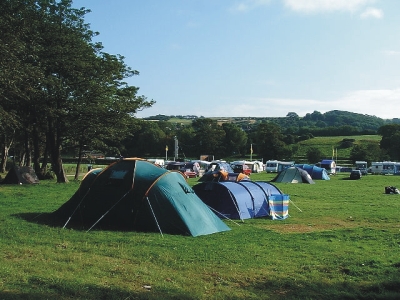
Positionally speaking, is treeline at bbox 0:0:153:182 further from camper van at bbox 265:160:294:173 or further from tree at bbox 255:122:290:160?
tree at bbox 255:122:290:160

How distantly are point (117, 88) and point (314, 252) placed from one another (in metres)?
23.1

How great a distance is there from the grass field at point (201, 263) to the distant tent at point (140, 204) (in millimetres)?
550

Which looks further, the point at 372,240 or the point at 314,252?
the point at 372,240

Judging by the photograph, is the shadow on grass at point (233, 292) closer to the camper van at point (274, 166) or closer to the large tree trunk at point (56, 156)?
the large tree trunk at point (56, 156)

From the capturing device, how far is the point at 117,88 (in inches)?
1219

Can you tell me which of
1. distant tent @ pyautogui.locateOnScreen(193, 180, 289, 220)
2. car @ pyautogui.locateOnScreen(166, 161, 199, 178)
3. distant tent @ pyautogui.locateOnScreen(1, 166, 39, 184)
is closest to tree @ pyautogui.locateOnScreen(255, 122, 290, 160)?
car @ pyautogui.locateOnScreen(166, 161, 199, 178)

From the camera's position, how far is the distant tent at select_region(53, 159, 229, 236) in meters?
11.8

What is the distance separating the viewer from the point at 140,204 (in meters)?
12.1

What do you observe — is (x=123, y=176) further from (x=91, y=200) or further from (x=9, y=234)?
(x=9, y=234)

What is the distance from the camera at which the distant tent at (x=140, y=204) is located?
38.8ft

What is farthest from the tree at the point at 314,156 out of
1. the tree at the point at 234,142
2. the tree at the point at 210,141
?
the tree at the point at 210,141

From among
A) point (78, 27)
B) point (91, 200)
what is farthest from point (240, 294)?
point (78, 27)

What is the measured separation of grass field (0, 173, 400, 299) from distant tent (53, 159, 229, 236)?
550 mm

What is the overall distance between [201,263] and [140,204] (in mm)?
3831
